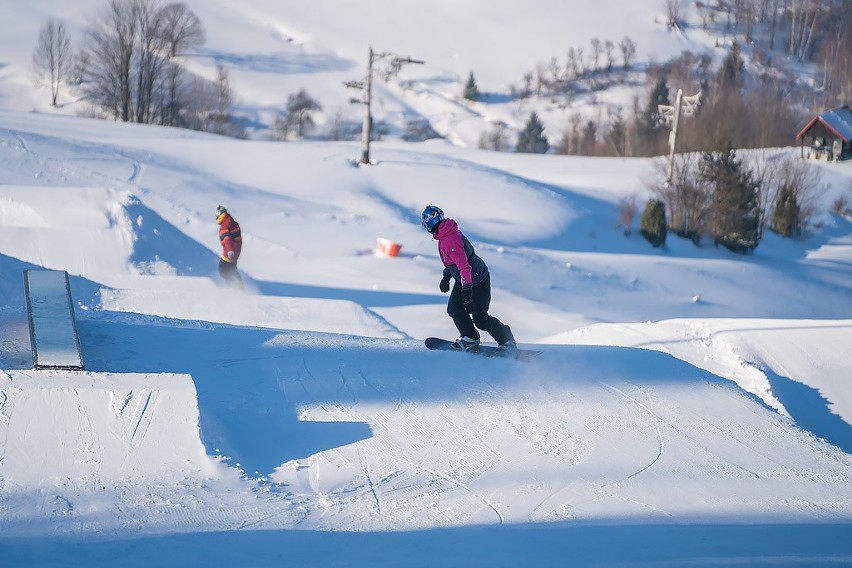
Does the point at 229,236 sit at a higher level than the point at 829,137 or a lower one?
lower

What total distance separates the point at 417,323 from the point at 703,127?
1442 inches

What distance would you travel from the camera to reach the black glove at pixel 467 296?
789 centimetres

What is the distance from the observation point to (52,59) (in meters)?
70.0

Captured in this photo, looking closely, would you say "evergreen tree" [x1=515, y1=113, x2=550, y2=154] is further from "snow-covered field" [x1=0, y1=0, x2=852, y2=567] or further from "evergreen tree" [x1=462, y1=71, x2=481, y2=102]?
"snow-covered field" [x1=0, y1=0, x2=852, y2=567]

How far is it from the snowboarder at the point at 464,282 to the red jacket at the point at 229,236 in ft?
23.0

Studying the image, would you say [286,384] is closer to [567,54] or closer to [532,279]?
[532,279]

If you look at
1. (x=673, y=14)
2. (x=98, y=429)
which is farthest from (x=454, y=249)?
(x=673, y=14)

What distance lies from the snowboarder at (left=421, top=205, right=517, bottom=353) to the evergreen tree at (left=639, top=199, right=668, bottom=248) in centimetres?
2447

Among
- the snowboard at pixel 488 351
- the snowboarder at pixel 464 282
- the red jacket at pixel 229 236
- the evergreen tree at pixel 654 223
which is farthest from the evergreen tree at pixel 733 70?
the snowboarder at pixel 464 282

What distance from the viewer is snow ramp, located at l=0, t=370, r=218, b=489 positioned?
16.3 feet

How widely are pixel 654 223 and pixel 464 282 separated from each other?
83.1 ft

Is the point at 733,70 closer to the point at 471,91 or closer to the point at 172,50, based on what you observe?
the point at 471,91

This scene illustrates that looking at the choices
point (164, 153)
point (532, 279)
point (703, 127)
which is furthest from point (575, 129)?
point (532, 279)

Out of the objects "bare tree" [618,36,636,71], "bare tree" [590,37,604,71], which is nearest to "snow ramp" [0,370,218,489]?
"bare tree" [590,37,604,71]
